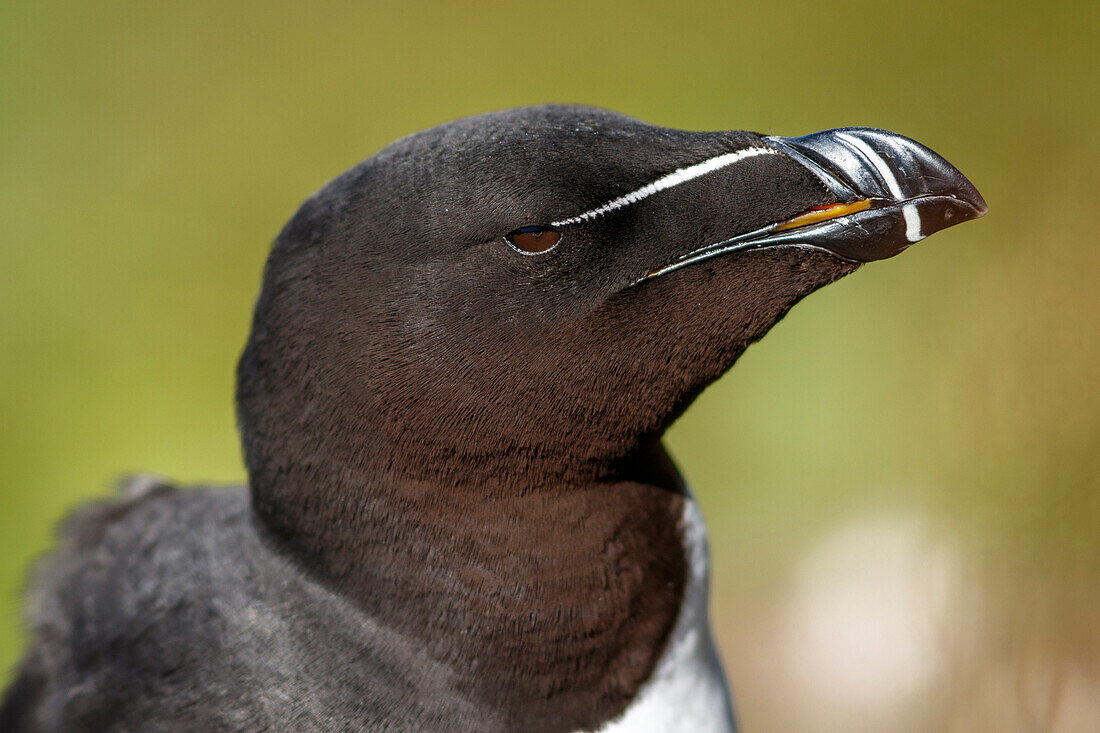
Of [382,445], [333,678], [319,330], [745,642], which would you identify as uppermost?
[319,330]

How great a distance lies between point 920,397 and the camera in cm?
584

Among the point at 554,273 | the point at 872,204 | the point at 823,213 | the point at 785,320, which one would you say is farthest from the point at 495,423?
the point at 785,320

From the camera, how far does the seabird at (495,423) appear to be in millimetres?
2617

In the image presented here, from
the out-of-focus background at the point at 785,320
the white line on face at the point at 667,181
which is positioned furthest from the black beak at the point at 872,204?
the out-of-focus background at the point at 785,320

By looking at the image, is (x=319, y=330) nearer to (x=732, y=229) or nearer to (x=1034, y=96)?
(x=732, y=229)

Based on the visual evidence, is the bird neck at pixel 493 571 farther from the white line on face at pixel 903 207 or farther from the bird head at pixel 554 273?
the white line on face at pixel 903 207

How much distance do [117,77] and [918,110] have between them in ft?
22.8

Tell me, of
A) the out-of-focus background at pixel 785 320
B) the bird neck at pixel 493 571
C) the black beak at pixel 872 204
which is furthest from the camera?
the out-of-focus background at pixel 785 320

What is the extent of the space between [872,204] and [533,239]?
30.3 inches

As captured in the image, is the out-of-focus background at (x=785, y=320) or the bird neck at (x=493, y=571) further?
the out-of-focus background at (x=785, y=320)

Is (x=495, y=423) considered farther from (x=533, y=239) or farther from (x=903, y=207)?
(x=903, y=207)

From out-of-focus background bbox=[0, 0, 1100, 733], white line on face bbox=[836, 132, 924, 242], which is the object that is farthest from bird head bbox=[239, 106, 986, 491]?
out-of-focus background bbox=[0, 0, 1100, 733]

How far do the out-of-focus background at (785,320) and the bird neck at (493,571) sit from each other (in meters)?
1.34

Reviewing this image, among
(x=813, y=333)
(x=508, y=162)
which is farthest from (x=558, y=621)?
(x=813, y=333)
